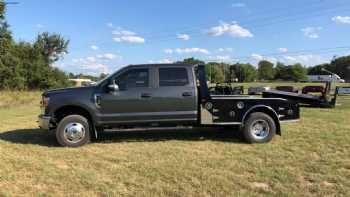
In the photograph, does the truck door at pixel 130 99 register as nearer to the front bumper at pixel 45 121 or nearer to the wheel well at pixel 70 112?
the wheel well at pixel 70 112

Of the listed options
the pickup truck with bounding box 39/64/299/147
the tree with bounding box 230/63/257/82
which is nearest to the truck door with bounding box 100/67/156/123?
the pickup truck with bounding box 39/64/299/147

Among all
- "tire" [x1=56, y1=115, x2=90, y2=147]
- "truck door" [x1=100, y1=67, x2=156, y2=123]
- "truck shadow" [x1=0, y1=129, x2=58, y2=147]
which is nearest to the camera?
"tire" [x1=56, y1=115, x2=90, y2=147]

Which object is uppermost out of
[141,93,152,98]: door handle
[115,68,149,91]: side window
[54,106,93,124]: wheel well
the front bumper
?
[115,68,149,91]: side window

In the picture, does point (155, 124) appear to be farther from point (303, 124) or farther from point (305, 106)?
point (305, 106)

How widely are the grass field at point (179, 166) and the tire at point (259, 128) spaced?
24 centimetres

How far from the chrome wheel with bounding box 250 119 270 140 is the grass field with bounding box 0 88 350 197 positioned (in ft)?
1.04

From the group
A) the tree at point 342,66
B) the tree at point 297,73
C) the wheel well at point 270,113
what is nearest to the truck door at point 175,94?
the wheel well at point 270,113

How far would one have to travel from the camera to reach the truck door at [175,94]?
337 inches

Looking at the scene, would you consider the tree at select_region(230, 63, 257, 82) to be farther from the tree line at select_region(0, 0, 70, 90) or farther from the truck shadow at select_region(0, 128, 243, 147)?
the truck shadow at select_region(0, 128, 243, 147)

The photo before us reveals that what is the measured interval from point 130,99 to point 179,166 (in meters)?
2.51

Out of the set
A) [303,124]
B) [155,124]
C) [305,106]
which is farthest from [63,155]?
[305,106]

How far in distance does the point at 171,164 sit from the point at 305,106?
44.7ft

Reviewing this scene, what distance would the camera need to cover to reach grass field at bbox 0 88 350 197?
538cm

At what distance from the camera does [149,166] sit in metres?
6.57
